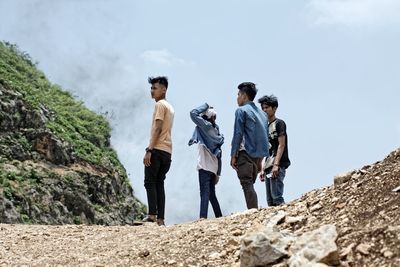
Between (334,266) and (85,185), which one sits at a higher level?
(85,185)

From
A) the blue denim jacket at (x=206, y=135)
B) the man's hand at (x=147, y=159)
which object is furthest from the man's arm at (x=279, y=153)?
the man's hand at (x=147, y=159)

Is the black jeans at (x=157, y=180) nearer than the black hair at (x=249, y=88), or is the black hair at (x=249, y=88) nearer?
the black hair at (x=249, y=88)

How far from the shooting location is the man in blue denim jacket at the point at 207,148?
9359 mm

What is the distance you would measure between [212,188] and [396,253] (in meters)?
5.27

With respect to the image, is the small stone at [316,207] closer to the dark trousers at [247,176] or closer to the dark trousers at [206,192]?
the dark trousers at [247,176]

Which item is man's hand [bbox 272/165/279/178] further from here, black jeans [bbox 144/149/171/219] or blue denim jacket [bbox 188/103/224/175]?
black jeans [bbox 144/149/171/219]

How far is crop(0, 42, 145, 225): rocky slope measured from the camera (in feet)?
74.2

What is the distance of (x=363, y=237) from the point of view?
484 cm

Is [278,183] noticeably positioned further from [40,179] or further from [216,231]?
[40,179]

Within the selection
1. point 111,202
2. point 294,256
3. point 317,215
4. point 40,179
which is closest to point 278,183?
point 317,215

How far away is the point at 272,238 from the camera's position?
5.26 metres

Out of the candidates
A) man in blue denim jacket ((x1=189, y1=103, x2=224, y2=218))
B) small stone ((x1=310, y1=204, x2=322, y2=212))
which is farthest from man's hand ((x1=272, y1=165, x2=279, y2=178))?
small stone ((x1=310, y1=204, x2=322, y2=212))

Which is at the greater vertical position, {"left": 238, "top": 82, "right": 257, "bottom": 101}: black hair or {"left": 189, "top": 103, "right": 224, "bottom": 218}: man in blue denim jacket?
{"left": 238, "top": 82, "right": 257, "bottom": 101}: black hair

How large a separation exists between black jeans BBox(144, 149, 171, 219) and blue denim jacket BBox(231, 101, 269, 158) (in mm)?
1269
